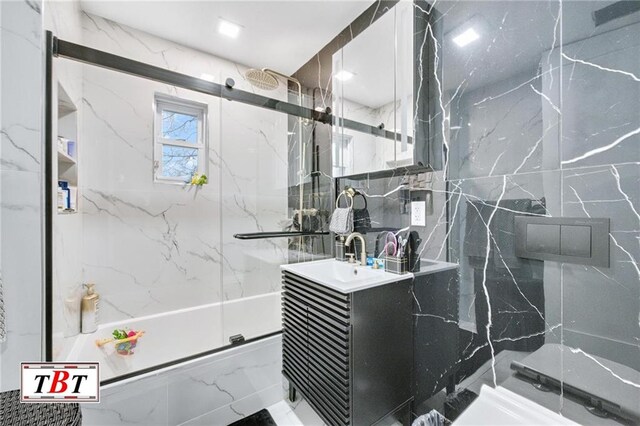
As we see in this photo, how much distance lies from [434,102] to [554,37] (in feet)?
1.61

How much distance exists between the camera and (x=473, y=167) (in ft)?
4.01

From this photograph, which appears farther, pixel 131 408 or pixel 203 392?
pixel 203 392

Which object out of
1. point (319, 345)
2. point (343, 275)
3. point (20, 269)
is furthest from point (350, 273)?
point (20, 269)

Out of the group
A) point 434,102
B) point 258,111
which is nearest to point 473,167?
point 434,102

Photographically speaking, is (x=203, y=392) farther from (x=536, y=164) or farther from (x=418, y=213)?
(x=536, y=164)

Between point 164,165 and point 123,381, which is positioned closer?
point 123,381

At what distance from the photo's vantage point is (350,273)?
5.54ft

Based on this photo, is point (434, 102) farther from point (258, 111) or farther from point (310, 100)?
point (258, 111)

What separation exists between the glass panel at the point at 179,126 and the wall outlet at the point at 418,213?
1.82 meters

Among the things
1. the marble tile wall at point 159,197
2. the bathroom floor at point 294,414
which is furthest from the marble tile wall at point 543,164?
the marble tile wall at point 159,197

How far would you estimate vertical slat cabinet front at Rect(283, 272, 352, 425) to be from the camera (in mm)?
1214

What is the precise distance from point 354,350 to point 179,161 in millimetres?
1926

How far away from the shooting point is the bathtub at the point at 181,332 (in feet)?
5.42

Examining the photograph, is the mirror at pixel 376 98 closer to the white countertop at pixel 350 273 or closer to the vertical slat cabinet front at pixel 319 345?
the white countertop at pixel 350 273
